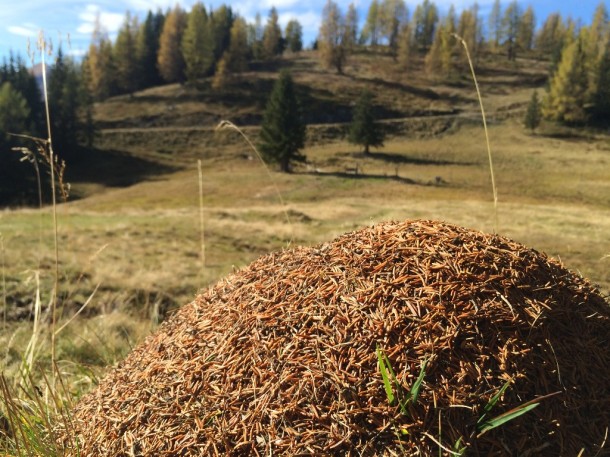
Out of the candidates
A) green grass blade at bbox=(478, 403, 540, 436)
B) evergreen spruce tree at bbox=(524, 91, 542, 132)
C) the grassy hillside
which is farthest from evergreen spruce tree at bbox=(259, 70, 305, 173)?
green grass blade at bbox=(478, 403, 540, 436)

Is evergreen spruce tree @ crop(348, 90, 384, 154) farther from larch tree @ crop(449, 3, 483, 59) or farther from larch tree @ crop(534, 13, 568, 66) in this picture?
larch tree @ crop(534, 13, 568, 66)

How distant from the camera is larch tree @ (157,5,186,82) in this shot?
101 m

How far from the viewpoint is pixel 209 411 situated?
6.48ft

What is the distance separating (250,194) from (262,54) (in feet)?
273

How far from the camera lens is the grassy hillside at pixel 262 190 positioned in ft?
28.6

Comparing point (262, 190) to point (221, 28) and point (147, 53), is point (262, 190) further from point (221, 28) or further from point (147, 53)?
point (221, 28)

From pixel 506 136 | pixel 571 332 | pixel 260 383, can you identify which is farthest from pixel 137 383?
pixel 506 136

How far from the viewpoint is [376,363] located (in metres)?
1.92

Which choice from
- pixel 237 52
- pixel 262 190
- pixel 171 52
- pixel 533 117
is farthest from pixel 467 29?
pixel 262 190

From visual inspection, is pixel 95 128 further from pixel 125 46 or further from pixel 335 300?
pixel 335 300

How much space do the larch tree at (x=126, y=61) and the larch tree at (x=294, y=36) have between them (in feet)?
165

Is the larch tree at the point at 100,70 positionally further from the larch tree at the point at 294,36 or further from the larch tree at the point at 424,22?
the larch tree at the point at 424,22

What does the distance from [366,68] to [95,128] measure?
66.5 meters

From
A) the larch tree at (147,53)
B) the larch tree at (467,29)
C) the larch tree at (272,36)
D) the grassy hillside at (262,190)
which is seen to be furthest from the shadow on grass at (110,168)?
the larch tree at (467,29)
